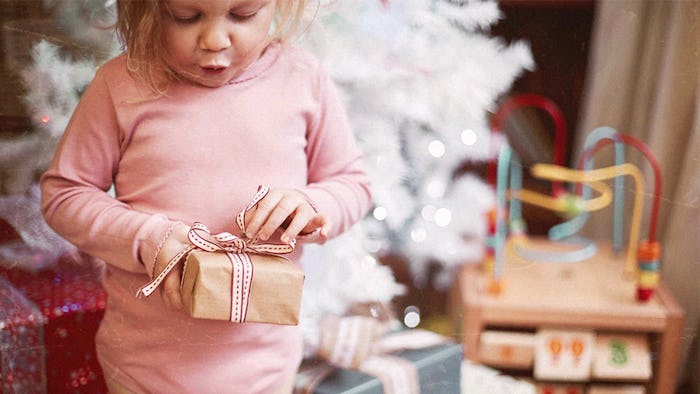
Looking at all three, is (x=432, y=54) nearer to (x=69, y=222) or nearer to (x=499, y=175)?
(x=499, y=175)

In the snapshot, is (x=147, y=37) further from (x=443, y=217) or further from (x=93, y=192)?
(x=443, y=217)

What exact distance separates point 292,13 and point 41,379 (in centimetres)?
41

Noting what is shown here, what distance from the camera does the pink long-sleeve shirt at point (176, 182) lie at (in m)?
0.57

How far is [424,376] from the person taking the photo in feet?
2.54

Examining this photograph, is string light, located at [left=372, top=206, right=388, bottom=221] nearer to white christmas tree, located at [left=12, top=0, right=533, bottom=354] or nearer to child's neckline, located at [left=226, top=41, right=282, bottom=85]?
white christmas tree, located at [left=12, top=0, right=533, bottom=354]

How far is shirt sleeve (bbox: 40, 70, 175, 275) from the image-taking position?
56cm

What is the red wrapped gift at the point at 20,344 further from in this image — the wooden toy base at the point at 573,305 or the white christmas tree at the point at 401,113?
the wooden toy base at the point at 573,305

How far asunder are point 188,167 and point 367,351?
0.99ft

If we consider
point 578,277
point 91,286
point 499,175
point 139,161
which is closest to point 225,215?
point 139,161

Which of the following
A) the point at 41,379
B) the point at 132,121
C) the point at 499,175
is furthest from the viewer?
the point at 499,175

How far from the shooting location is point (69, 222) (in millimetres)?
570

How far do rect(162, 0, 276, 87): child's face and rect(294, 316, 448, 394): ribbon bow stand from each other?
1.07 feet

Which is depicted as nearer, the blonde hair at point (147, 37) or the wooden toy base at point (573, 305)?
the blonde hair at point (147, 37)

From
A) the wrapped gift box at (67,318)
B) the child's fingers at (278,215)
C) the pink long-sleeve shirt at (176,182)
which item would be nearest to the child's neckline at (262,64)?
the pink long-sleeve shirt at (176,182)
